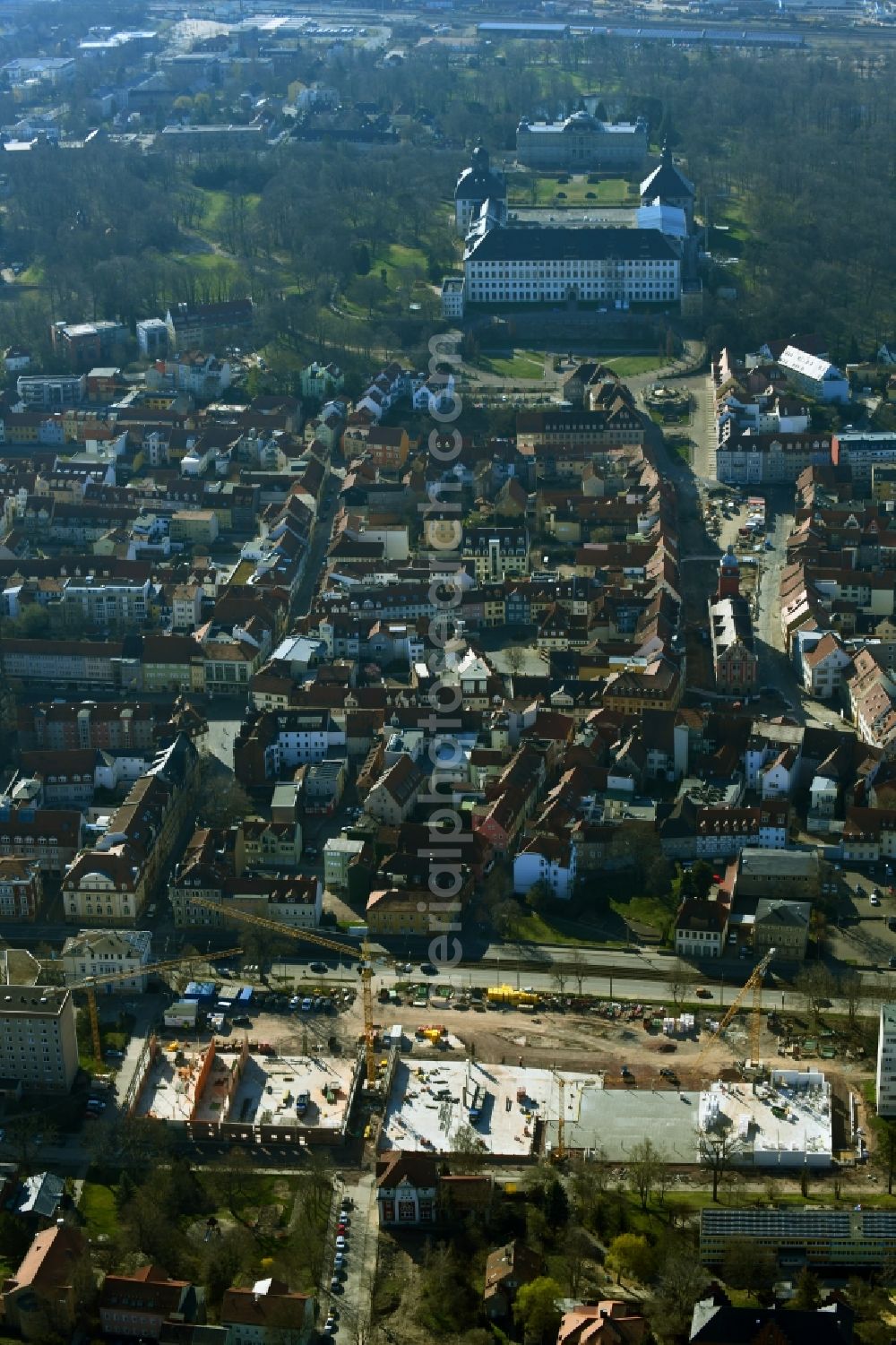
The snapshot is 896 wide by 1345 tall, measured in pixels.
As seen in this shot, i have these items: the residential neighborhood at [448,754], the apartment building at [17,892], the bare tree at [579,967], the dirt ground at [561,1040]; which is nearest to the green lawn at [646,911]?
the residential neighborhood at [448,754]

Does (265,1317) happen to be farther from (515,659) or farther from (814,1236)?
(515,659)

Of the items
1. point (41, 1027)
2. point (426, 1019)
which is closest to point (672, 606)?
point (426, 1019)

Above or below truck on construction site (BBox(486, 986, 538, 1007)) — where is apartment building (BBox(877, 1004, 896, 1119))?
above

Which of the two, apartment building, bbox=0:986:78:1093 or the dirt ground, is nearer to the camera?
apartment building, bbox=0:986:78:1093

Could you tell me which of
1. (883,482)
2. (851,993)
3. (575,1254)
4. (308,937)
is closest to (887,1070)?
Answer: (851,993)

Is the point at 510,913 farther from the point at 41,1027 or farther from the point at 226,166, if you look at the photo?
the point at 226,166

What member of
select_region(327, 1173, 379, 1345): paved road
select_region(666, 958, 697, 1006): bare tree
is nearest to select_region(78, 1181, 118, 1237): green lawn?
select_region(327, 1173, 379, 1345): paved road

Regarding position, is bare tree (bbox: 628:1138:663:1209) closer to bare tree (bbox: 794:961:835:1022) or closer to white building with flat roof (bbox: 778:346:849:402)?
bare tree (bbox: 794:961:835:1022)
